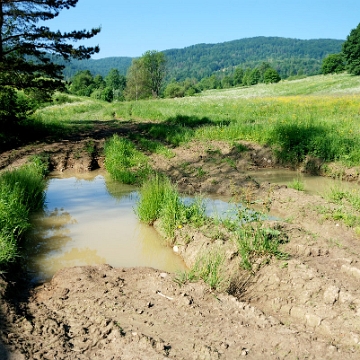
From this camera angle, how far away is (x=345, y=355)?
3.64 metres

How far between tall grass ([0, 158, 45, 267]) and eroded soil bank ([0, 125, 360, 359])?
1.62 feet

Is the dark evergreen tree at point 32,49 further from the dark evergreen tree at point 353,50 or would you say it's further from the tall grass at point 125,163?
→ the dark evergreen tree at point 353,50

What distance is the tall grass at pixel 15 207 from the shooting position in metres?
5.34

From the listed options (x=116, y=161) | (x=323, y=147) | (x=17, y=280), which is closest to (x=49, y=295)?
(x=17, y=280)

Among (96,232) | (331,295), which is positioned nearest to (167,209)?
(96,232)

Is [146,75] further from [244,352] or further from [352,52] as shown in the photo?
[244,352]

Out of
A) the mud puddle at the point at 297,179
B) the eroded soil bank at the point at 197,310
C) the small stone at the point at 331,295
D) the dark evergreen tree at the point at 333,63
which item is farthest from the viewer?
the dark evergreen tree at the point at 333,63

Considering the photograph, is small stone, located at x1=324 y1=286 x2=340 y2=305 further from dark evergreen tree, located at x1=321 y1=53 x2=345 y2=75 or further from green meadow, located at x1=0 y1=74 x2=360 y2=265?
dark evergreen tree, located at x1=321 y1=53 x2=345 y2=75

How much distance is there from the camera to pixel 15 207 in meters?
6.53

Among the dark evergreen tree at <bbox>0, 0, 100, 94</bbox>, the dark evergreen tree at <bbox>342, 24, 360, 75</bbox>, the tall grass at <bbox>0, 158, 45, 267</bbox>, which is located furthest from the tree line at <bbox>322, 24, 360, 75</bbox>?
the tall grass at <bbox>0, 158, 45, 267</bbox>

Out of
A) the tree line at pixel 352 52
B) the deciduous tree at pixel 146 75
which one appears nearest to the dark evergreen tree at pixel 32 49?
the tree line at pixel 352 52

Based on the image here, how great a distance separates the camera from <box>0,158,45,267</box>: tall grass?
17.5 ft

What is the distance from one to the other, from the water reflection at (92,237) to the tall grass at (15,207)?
36 cm

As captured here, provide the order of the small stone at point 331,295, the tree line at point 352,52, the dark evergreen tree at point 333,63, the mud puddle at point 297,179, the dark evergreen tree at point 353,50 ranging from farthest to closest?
the dark evergreen tree at point 333,63
the dark evergreen tree at point 353,50
the tree line at point 352,52
the mud puddle at point 297,179
the small stone at point 331,295
